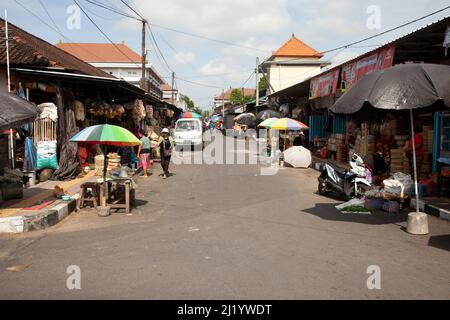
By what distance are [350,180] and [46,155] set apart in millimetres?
8386

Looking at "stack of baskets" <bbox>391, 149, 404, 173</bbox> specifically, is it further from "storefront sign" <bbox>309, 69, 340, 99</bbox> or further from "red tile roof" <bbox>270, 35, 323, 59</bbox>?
"red tile roof" <bbox>270, 35, 323, 59</bbox>

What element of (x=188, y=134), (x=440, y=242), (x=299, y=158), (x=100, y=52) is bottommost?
(x=440, y=242)

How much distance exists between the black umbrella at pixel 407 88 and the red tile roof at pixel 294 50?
51229 mm

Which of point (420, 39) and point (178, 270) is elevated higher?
point (420, 39)

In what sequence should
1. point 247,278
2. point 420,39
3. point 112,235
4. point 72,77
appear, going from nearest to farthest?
point 247,278, point 112,235, point 420,39, point 72,77

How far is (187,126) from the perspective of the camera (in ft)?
86.3

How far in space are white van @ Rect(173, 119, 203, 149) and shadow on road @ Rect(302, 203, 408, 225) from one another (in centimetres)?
1739

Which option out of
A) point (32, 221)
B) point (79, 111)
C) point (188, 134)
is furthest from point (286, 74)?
point (32, 221)

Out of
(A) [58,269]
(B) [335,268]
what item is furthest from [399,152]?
(A) [58,269]

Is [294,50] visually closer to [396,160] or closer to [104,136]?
[396,160]

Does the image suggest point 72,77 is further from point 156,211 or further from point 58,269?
point 58,269

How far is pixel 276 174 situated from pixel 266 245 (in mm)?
9280

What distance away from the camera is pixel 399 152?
488 inches

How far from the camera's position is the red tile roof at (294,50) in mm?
57344
